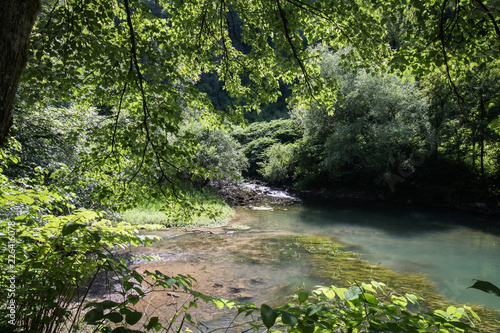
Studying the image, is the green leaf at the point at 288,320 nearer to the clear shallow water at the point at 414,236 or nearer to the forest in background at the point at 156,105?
the forest in background at the point at 156,105

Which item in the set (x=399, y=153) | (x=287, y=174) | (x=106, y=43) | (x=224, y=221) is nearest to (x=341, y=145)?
(x=399, y=153)

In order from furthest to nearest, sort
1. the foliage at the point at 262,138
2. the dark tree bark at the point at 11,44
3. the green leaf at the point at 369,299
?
the foliage at the point at 262,138 → the dark tree bark at the point at 11,44 → the green leaf at the point at 369,299

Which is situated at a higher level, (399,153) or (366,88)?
(366,88)

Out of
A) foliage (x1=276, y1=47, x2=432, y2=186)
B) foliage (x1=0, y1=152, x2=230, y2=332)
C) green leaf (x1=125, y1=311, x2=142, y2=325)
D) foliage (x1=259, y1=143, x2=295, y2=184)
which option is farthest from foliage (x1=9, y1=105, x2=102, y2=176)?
foliage (x1=259, y1=143, x2=295, y2=184)

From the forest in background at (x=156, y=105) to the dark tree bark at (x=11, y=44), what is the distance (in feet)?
0.16

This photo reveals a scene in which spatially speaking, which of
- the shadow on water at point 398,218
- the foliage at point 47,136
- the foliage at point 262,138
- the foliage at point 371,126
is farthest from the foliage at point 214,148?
the foliage at point 262,138

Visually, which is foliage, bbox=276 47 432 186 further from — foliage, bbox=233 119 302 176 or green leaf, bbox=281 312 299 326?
green leaf, bbox=281 312 299 326

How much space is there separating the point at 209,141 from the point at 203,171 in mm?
15610

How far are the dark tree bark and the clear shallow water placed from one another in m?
8.62

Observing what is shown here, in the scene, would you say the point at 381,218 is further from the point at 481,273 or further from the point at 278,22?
the point at 278,22

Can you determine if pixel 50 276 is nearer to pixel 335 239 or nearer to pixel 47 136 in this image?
pixel 47 136

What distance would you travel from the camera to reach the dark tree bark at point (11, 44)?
6.01 feet

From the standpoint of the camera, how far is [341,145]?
821 inches

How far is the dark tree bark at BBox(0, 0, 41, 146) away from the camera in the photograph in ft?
6.01
